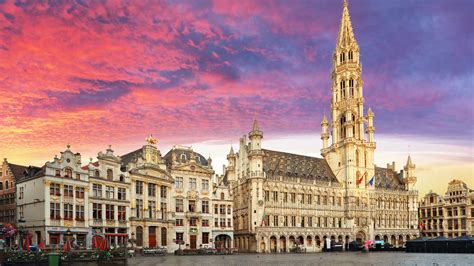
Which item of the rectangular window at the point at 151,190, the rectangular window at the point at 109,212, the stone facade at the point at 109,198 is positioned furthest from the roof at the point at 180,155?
the rectangular window at the point at 109,212

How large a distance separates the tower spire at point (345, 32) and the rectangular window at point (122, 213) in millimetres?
71811

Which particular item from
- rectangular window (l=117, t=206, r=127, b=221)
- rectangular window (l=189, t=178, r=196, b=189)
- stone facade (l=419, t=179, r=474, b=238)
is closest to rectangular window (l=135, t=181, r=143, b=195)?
rectangular window (l=117, t=206, r=127, b=221)

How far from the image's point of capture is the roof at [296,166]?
340 ft

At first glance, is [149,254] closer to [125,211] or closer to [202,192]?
[125,211]

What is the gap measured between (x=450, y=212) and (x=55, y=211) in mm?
103902

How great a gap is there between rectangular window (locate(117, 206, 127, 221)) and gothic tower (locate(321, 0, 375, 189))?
53.9m

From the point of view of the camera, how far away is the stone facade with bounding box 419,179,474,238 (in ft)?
422

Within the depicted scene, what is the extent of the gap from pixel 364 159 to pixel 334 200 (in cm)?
1271

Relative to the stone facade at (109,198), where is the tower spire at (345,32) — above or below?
above

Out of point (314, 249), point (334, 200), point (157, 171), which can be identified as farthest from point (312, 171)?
point (157, 171)

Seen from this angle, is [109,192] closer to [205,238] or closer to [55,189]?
[55,189]

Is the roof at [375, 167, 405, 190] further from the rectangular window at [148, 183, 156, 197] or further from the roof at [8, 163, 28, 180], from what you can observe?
the roof at [8, 163, 28, 180]

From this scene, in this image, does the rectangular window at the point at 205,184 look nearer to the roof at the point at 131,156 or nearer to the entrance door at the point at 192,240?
the entrance door at the point at 192,240

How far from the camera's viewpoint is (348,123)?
4520 inches
